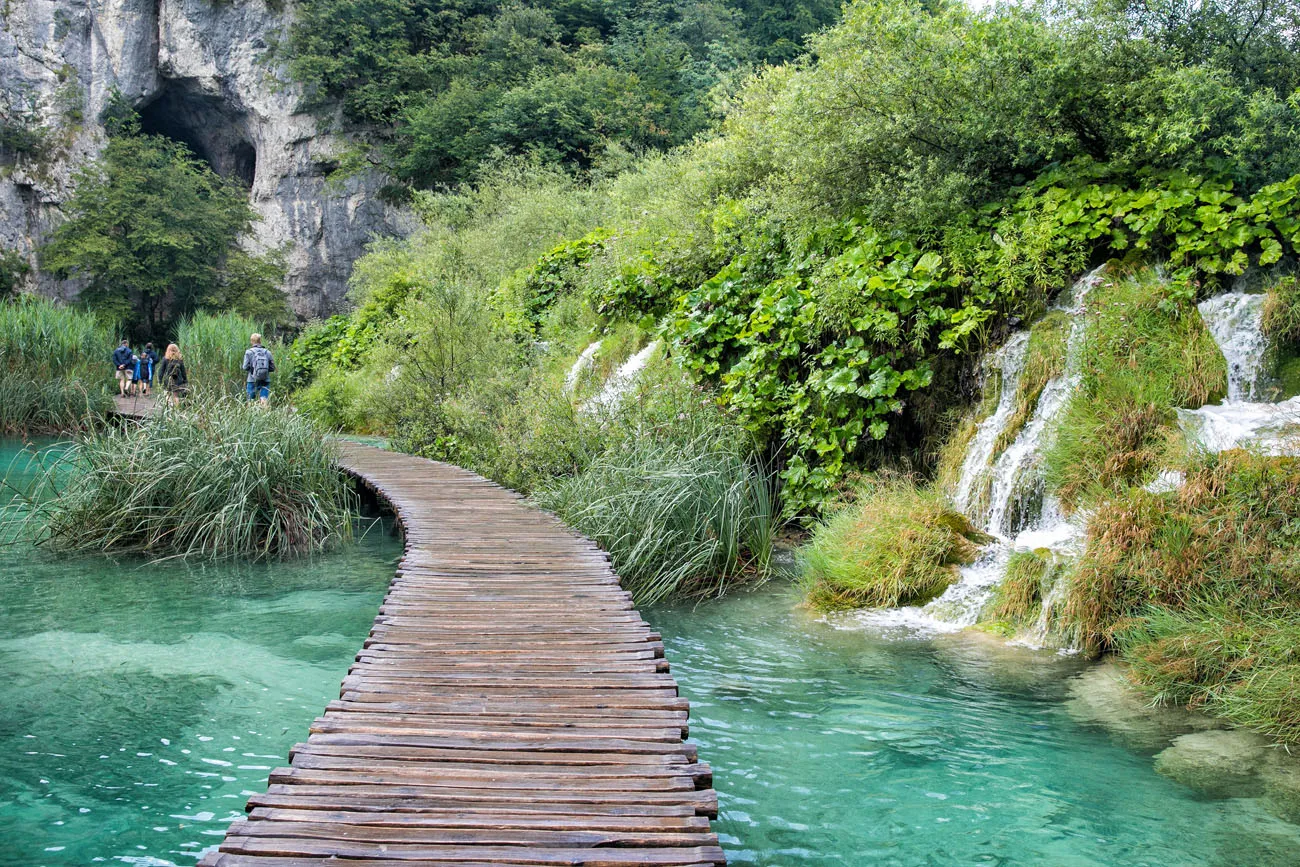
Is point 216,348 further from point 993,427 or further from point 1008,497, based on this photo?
point 1008,497

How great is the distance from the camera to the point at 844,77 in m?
8.91

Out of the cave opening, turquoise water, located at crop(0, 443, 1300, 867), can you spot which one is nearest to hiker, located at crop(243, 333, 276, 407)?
turquoise water, located at crop(0, 443, 1300, 867)

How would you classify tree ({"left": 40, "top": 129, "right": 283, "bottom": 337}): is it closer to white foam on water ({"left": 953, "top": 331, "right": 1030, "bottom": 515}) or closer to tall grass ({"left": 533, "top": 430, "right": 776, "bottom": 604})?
tall grass ({"left": 533, "top": 430, "right": 776, "bottom": 604})

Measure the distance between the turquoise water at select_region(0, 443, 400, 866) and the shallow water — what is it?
2305 millimetres

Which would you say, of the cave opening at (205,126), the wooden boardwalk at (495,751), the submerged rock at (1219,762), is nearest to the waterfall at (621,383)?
the wooden boardwalk at (495,751)

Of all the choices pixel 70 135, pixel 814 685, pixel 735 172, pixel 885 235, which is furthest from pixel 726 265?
pixel 70 135

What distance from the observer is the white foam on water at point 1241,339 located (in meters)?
6.60

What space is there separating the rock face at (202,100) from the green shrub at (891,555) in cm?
2642

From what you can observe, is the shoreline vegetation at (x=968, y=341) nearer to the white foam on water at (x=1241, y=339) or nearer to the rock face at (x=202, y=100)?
the white foam on water at (x=1241, y=339)

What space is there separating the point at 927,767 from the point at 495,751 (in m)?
2.19

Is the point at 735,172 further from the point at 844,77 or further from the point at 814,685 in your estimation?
the point at 814,685

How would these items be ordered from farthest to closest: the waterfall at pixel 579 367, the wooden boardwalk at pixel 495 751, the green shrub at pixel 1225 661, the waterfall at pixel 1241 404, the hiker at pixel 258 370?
the hiker at pixel 258 370, the waterfall at pixel 579 367, the waterfall at pixel 1241 404, the green shrub at pixel 1225 661, the wooden boardwalk at pixel 495 751

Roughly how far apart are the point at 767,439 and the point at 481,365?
5.87 meters

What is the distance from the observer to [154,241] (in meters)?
26.8
